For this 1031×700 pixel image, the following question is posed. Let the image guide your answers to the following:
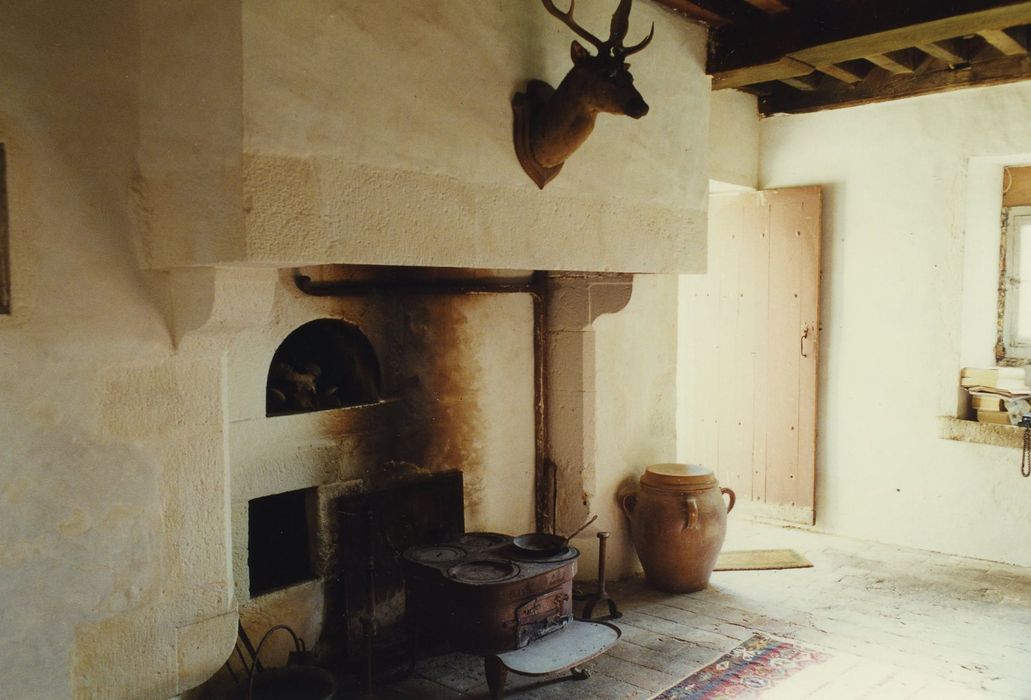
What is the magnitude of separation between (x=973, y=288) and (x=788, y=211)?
1.33m

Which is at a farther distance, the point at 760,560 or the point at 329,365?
the point at 760,560

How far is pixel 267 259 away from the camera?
2551 mm

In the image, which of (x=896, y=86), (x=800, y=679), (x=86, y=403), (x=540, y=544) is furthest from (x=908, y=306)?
(x=86, y=403)

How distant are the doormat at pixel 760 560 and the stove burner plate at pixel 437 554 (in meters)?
2.16

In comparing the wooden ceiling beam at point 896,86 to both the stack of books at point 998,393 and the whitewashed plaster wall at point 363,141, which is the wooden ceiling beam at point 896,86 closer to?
the stack of books at point 998,393

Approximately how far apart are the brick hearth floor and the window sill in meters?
0.80

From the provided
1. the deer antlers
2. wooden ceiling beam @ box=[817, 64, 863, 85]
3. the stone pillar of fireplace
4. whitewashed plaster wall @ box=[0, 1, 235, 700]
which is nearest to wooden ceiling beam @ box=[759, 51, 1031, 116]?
wooden ceiling beam @ box=[817, 64, 863, 85]

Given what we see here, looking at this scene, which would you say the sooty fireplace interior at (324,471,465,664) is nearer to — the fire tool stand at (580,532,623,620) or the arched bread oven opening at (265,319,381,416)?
the arched bread oven opening at (265,319,381,416)

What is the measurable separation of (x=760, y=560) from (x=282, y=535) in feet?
10.4

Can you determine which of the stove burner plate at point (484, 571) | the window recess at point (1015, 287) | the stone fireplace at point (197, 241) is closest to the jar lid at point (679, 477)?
the stove burner plate at point (484, 571)

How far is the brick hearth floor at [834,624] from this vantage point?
3.83 m

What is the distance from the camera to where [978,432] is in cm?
547

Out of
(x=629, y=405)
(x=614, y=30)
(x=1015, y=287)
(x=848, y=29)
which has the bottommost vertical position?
(x=629, y=405)

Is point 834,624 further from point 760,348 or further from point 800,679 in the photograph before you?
point 760,348
